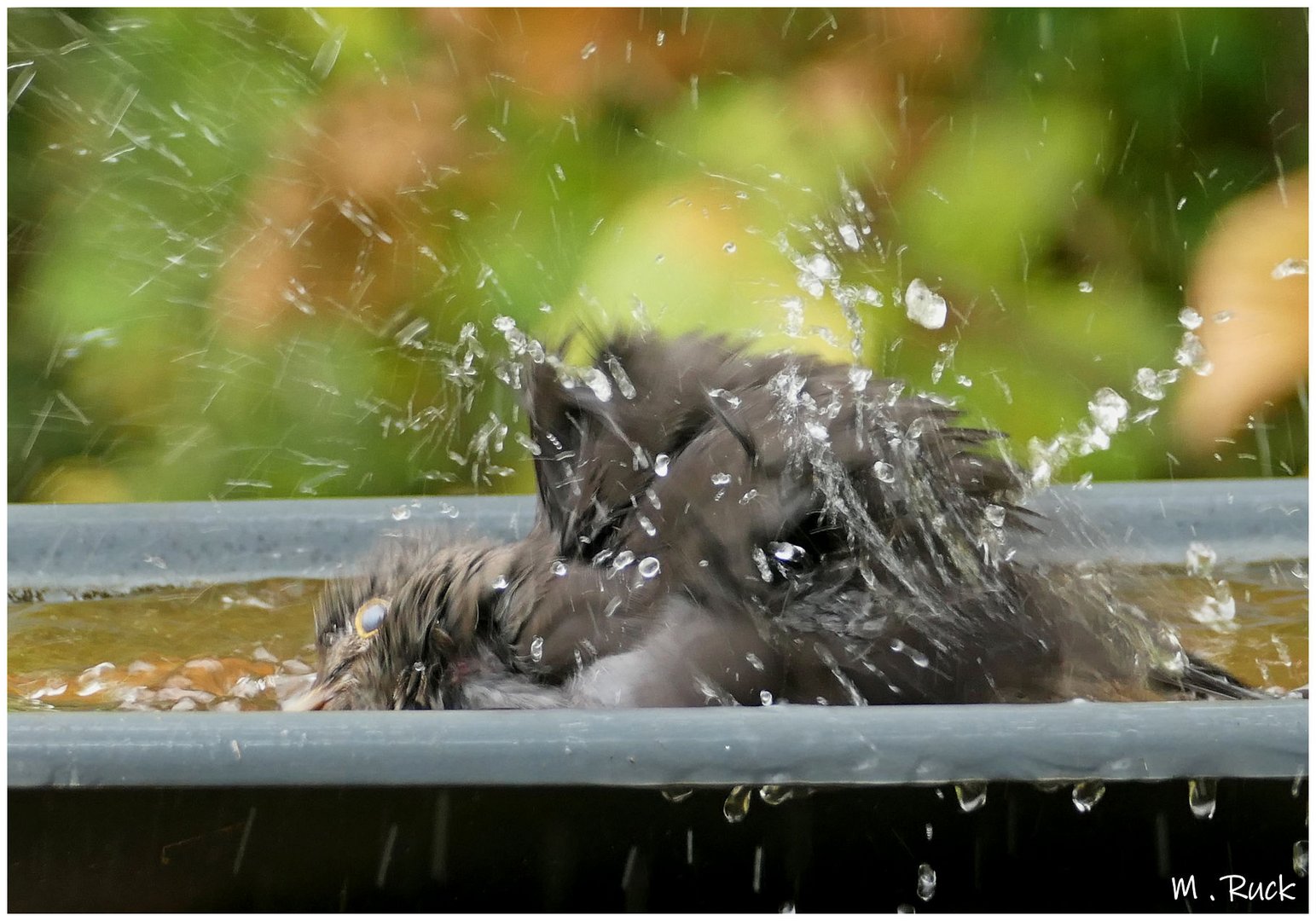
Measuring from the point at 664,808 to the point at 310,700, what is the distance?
862mm

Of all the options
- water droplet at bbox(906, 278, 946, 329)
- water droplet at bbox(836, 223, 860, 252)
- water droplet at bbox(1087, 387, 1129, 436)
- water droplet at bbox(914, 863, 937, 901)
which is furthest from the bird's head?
water droplet at bbox(1087, 387, 1129, 436)

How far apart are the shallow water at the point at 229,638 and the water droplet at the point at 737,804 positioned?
0.97 metres

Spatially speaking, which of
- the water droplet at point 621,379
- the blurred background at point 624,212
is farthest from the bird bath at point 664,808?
the blurred background at point 624,212

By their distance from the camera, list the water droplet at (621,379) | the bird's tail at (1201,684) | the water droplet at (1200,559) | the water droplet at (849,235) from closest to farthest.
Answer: the bird's tail at (1201,684) < the water droplet at (621,379) < the water droplet at (1200,559) < the water droplet at (849,235)

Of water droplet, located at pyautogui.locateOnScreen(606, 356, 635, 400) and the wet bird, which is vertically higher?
water droplet, located at pyautogui.locateOnScreen(606, 356, 635, 400)

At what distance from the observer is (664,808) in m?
1.33

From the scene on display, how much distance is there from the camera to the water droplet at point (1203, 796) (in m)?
1.30

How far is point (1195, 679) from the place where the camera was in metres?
1.86

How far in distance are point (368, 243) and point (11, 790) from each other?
2308 mm

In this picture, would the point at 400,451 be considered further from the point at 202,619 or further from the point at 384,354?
the point at 202,619

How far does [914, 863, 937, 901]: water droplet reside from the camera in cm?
137

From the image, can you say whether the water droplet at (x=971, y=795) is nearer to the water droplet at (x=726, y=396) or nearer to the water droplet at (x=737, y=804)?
the water droplet at (x=737, y=804)

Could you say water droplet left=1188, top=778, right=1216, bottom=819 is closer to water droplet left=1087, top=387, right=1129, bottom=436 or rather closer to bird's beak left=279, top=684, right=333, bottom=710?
bird's beak left=279, top=684, right=333, bottom=710

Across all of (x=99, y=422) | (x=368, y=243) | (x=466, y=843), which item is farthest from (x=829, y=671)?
(x=99, y=422)
